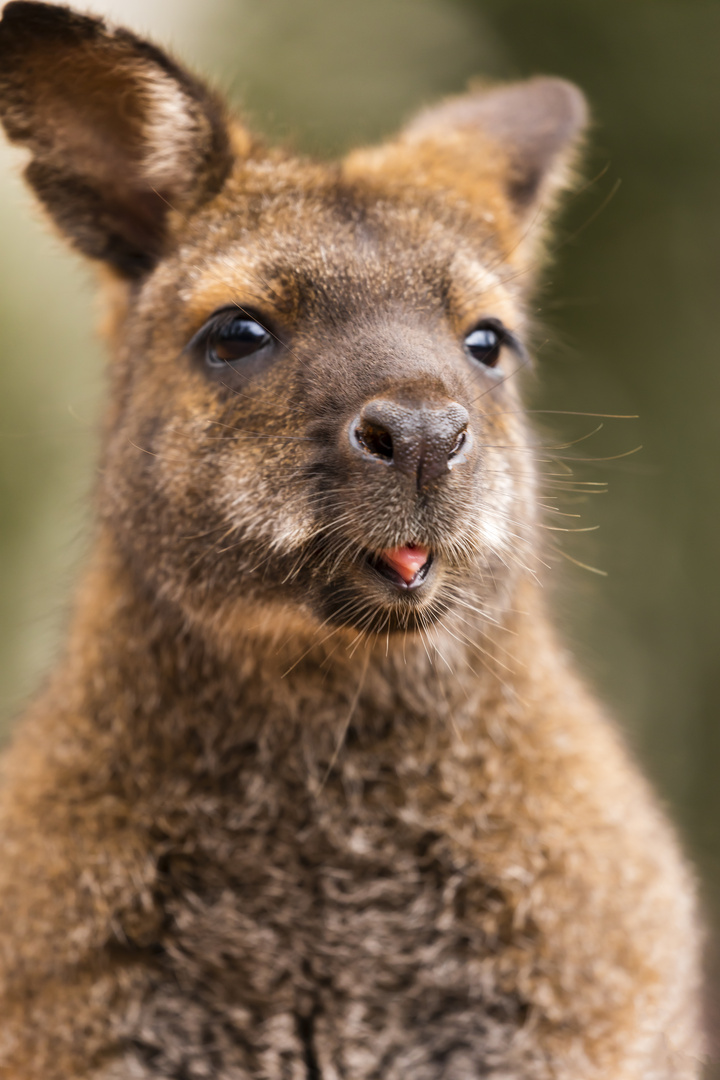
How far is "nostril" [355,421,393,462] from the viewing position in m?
2.60

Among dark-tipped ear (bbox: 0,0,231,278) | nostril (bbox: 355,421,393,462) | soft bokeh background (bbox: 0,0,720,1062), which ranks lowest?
nostril (bbox: 355,421,393,462)

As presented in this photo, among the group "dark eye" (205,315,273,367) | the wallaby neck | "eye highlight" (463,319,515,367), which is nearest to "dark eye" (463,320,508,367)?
"eye highlight" (463,319,515,367)

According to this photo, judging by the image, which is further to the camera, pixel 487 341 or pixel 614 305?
pixel 614 305

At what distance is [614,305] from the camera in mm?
8531

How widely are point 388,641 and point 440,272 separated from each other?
3.98ft

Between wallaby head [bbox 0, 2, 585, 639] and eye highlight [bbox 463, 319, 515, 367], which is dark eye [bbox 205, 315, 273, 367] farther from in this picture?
eye highlight [bbox 463, 319, 515, 367]

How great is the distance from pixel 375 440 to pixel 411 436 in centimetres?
10

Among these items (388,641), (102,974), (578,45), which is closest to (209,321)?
(388,641)

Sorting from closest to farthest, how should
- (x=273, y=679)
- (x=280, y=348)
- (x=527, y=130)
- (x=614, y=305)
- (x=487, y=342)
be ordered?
1. (x=280, y=348)
2. (x=273, y=679)
3. (x=487, y=342)
4. (x=527, y=130)
5. (x=614, y=305)

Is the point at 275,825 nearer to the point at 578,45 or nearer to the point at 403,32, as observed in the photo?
the point at 578,45

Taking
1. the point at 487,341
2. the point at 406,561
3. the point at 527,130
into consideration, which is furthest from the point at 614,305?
the point at 406,561

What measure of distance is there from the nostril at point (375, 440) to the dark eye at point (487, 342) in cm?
87

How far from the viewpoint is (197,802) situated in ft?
10.5

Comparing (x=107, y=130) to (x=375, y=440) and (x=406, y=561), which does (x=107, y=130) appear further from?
(x=406, y=561)
